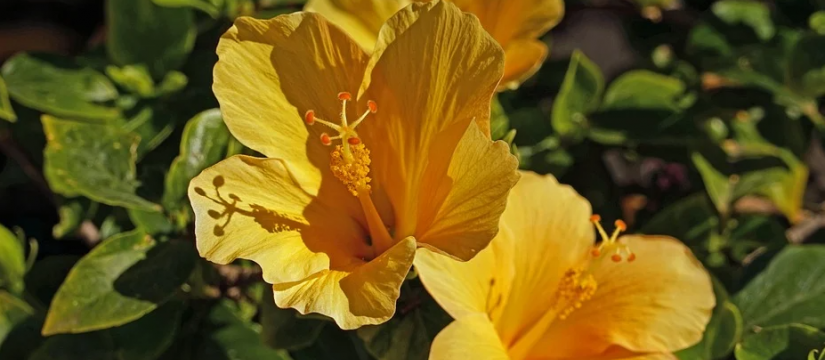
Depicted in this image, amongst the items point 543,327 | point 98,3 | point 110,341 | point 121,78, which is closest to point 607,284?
point 543,327

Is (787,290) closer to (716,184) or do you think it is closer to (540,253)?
(716,184)

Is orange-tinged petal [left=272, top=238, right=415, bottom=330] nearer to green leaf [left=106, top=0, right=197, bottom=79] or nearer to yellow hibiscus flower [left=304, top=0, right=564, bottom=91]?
yellow hibiscus flower [left=304, top=0, right=564, bottom=91]

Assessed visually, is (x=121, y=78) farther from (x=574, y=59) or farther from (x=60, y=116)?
(x=574, y=59)

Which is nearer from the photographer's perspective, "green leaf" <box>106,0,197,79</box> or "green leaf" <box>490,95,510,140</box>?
"green leaf" <box>490,95,510,140</box>

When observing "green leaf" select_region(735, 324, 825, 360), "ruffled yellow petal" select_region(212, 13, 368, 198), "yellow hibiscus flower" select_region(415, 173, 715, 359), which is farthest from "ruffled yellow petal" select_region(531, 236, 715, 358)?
"ruffled yellow petal" select_region(212, 13, 368, 198)

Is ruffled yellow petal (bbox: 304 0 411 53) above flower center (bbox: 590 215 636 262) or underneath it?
above

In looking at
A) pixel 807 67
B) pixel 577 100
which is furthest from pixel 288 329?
pixel 807 67
